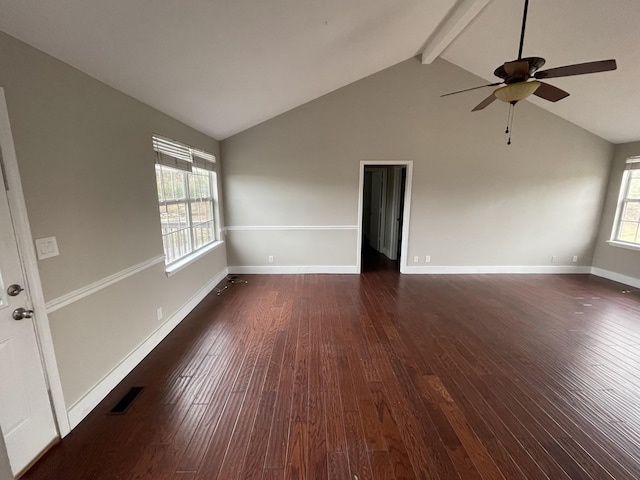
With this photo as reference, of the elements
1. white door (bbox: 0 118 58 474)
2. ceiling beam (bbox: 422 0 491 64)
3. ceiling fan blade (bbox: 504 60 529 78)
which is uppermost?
ceiling beam (bbox: 422 0 491 64)

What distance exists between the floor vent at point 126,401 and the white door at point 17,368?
14.0 inches

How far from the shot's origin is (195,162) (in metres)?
3.55

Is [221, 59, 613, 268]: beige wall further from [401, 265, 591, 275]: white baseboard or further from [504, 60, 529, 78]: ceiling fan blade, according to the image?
[504, 60, 529, 78]: ceiling fan blade

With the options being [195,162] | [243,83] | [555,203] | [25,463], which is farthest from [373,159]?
[25,463]

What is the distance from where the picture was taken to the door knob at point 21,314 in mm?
1397

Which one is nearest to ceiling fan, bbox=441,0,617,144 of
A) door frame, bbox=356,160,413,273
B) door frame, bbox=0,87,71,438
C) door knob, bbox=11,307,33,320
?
door frame, bbox=356,160,413,273

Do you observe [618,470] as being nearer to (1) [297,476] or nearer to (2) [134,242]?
(1) [297,476]

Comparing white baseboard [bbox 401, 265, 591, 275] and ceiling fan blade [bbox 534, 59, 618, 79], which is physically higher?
ceiling fan blade [bbox 534, 59, 618, 79]

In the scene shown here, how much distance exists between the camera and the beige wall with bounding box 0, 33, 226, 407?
57.7 inches

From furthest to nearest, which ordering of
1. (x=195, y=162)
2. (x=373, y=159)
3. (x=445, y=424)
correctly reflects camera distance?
(x=373, y=159), (x=195, y=162), (x=445, y=424)

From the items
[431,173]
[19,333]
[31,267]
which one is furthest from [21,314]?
[431,173]

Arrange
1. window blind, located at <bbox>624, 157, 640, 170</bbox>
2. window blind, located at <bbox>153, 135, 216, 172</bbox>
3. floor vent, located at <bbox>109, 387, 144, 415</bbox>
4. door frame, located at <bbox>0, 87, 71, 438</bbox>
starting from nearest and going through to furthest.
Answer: door frame, located at <bbox>0, 87, 71, 438</bbox>
floor vent, located at <bbox>109, 387, 144, 415</bbox>
window blind, located at <bbox>153, 135, 216, 172</bbox>
window blind, located at <bbox>624, 157, 640, 170</bbox>

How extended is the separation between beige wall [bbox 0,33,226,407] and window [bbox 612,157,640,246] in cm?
713

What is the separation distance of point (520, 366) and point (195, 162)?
4.29 meters
